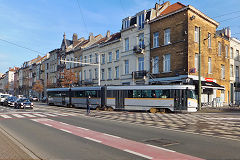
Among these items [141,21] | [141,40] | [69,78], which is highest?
[141,21]

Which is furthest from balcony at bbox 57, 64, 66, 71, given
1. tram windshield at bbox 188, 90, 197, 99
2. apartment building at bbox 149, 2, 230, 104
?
tram windshield at bbox 188, 90, 197, 99

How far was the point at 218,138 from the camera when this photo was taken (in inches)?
355

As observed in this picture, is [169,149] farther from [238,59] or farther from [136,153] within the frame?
[238,59]

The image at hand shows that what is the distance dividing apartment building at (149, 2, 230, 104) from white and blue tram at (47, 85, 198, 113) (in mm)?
3379

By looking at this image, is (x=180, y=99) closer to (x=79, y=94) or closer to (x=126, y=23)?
(x=79, y=94)

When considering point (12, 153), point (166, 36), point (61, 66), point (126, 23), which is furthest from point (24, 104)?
point (61, 66)

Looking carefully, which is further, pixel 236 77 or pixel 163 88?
pixel 236 77

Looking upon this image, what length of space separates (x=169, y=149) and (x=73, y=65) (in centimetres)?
4493

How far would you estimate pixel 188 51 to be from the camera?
83.4ft

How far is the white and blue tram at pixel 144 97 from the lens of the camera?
66.2 ft

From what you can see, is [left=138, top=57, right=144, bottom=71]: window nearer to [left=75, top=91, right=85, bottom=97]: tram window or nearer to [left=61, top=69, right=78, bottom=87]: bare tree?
[left=75, top=91, right=85, bottom=97]: tram window

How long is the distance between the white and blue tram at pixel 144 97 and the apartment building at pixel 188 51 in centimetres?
338

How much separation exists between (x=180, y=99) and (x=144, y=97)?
143 inches

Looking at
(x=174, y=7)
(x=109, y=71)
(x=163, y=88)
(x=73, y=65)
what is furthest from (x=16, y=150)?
(x=73, y=65)
